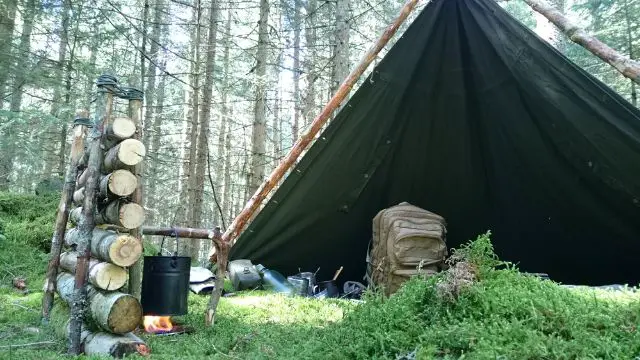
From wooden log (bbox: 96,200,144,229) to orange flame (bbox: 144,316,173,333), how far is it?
789mm

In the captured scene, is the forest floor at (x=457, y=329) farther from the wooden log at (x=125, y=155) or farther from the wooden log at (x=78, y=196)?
the wooden log at (x=125, y=155)

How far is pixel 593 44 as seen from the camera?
3.70 metres

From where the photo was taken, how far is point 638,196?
461 cm

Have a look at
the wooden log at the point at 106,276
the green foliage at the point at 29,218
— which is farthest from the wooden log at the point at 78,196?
the green foliage at the point at 29,218

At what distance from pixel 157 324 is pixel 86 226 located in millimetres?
993

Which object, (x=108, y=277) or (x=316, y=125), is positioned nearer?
(x=108, y=277)

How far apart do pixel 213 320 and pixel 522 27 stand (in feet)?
12.2

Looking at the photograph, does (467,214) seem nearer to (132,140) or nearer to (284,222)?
(284,222)

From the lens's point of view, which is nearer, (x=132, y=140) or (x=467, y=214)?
(x=132, y=140)

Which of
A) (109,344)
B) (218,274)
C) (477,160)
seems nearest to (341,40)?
(477,160)

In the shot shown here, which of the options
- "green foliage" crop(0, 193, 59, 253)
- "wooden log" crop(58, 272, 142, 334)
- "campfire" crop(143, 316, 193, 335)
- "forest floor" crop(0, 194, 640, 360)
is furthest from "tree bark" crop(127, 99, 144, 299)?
"green foliage" crop(0, 193, 59, 253)

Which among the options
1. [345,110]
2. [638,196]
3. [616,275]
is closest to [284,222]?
[345,110]

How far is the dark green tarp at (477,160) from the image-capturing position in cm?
437

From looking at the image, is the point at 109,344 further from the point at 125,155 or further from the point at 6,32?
the point at 6,32
